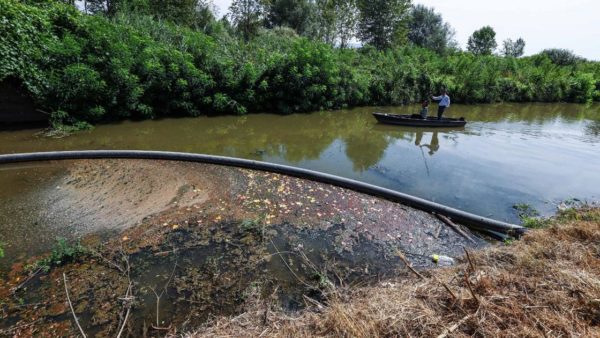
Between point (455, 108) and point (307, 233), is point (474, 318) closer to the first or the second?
point (307, 233)

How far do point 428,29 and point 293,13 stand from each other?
2193cm

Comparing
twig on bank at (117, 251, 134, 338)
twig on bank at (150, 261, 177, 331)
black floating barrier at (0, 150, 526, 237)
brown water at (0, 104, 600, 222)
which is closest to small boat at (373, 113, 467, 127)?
brown water at (0, 104, 600, 222)

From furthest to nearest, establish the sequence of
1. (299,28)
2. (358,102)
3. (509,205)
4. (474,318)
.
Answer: (299,28)
(358,102)
(509,205)
(474,318)

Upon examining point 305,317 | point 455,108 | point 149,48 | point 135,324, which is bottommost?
point 135,324

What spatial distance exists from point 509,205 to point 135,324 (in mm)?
7903

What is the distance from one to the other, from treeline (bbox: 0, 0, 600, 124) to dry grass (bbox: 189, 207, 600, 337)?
1125cm

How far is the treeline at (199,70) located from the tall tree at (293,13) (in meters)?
6.90

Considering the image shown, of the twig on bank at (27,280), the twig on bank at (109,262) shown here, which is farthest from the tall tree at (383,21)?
the twig on bank at (27,280)

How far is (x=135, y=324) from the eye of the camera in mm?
3695

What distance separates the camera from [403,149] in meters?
11.7

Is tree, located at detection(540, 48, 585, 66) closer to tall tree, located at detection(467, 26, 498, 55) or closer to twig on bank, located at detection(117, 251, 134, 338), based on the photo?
tall tree, located at detection(467, 26, 498, 55)

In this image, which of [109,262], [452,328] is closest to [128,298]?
[109,262]

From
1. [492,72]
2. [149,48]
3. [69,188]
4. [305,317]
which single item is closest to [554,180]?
[305,317]

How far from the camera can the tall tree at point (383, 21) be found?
32.5 m
